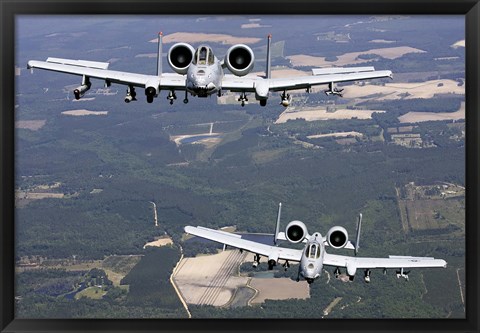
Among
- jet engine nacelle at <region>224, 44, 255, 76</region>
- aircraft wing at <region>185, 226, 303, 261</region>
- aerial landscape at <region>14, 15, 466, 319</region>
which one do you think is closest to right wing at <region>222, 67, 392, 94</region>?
jet engine nacelle at <region>224, 44, 255, 76</region>

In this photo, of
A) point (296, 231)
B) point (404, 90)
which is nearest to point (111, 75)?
point (296, 231)

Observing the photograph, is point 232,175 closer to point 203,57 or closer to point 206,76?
point 203,57

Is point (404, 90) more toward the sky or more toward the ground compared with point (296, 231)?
more toward the sky

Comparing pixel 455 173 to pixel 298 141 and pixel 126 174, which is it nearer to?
pixel 298 141

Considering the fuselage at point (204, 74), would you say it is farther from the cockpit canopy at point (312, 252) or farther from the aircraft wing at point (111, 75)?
the cockpit canopy at point (312, 252)

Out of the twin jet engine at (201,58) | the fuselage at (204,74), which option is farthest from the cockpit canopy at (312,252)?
the fuselage at (204,74)

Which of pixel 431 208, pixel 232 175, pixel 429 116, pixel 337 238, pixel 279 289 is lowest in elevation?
pixel 279 289
